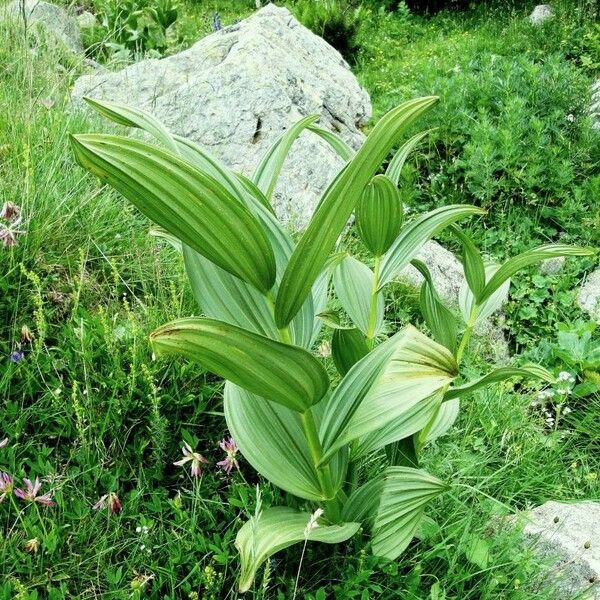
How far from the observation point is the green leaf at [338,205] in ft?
4.30

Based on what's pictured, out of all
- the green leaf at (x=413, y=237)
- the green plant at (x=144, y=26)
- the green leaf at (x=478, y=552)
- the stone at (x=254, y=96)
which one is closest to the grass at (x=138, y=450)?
the green leaf at (x=478, y=552)

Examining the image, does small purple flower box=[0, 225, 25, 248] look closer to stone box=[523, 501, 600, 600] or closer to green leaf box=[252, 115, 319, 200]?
green leaf box=[252, 115, 319, 200]

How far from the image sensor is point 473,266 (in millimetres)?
2053

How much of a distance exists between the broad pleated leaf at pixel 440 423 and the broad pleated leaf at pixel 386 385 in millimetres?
538

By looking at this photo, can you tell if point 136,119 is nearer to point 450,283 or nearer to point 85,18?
point 450,283

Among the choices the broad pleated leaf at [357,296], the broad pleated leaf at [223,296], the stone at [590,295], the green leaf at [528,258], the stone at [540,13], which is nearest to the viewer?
the broad pleated leaf at [223,296]

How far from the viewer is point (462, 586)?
6.65ft

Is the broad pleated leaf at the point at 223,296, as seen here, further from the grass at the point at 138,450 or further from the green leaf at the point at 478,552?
the green leaf at the point at 478,552

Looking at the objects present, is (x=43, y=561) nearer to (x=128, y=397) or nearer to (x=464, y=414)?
(x=128, y=397)

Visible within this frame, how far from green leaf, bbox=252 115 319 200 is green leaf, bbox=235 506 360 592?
80cm

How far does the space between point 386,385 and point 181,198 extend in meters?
0.69

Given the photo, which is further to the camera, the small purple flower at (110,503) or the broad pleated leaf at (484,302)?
the broad pleated leaf at (484,302)

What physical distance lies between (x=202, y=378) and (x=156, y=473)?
1.26ft

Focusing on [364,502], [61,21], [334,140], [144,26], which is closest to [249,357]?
[364,502]
